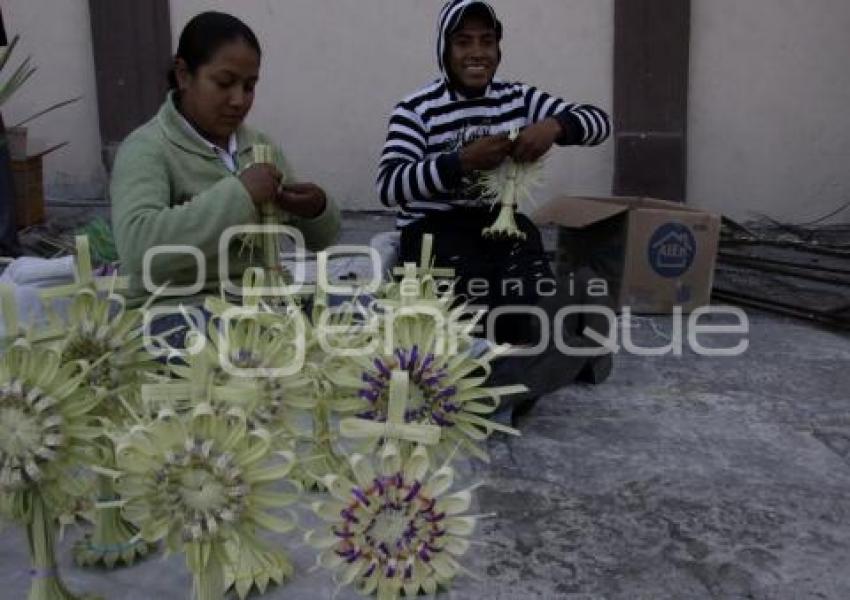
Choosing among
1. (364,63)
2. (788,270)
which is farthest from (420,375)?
(364,63)

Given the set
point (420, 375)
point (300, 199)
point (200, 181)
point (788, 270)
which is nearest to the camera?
point (420, 375)

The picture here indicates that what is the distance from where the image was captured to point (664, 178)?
5.30 m

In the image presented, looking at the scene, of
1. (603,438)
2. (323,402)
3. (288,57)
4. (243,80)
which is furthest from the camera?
(288,57)

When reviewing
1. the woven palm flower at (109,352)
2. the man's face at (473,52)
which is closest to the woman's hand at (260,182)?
the woven palm flower at (109,352)

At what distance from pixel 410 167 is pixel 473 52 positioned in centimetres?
38

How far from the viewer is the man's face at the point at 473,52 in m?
2.85

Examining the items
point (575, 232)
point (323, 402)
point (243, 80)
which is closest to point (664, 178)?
point (575, 232)

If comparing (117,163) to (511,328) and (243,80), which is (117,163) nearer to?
(243,80)

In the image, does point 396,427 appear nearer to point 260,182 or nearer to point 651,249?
point 260,182

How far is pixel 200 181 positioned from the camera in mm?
2166

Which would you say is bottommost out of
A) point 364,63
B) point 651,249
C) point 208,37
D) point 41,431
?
point 651,249

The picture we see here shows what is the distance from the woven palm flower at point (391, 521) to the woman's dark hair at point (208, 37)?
1.18 m

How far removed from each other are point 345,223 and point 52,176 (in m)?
1.56

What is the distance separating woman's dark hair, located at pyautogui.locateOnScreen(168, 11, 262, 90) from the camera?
82.1 inches
